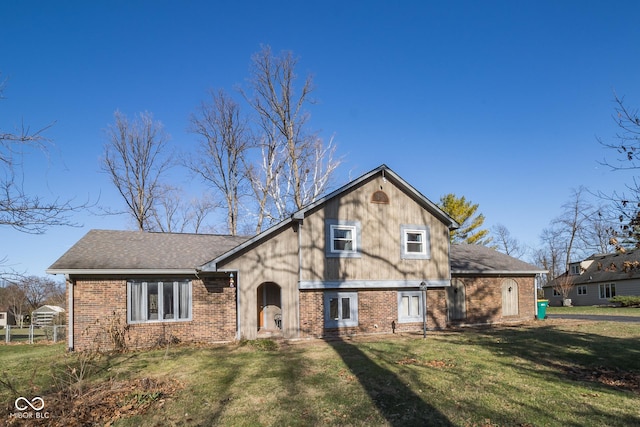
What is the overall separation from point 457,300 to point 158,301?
44.6 ft

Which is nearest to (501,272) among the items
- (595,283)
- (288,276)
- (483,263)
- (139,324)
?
(483,263)

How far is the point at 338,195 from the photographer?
17734 millimetres

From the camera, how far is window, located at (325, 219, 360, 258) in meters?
17.4

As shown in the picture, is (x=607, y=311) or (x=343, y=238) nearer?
(x=343, y=238)

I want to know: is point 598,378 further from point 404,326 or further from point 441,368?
point 404,326

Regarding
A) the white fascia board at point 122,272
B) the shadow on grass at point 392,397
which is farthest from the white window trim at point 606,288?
the white fascia board at point 122,272

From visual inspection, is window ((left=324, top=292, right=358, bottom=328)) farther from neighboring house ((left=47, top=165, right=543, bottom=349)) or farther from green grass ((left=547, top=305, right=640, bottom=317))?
green grass ((left=547, top=305, right=640, bottom=317))

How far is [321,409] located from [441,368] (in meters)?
4.26

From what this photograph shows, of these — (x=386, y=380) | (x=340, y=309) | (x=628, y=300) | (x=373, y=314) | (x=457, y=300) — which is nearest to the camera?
(x=386, y=380)

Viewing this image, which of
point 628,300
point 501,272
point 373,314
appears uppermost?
point 501,272

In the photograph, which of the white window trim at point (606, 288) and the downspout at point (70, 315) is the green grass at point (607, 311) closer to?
the white window trim at point (606, 288)

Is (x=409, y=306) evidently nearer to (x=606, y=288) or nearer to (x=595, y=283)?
(x=606, y=288)

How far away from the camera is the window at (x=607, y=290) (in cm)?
4162

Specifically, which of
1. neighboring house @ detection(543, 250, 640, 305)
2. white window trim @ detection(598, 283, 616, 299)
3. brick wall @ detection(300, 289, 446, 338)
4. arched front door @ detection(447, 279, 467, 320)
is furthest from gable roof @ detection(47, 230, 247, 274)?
white window trim @ detection(598, 283, 616, 299)
